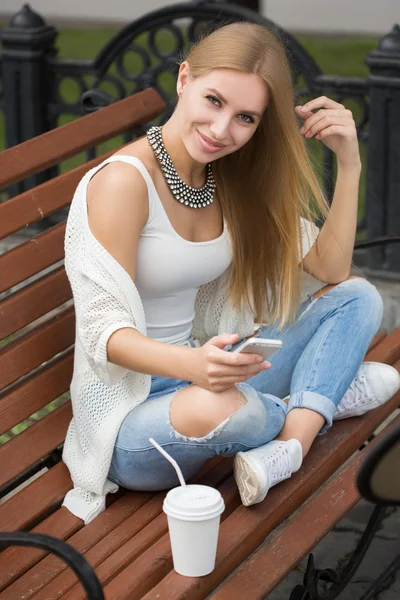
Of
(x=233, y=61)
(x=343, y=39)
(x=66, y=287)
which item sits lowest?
(x=343, y=39)

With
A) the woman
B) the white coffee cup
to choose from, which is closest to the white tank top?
the woman

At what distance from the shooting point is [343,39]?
41.2 feet

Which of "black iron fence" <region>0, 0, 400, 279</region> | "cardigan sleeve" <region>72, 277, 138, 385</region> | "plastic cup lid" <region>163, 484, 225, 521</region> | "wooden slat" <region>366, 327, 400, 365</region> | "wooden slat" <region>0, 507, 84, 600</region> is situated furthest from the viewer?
"black iron fence" <region>0, 0, 400, 279</region>

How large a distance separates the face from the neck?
62 millimetres

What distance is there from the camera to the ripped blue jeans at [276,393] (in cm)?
264

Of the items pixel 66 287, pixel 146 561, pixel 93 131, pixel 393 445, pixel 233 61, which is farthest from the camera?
pixel 93 131

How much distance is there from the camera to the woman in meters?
2.60

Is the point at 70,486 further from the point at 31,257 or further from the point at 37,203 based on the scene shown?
the point at 37,203

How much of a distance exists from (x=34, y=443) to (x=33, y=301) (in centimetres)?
38

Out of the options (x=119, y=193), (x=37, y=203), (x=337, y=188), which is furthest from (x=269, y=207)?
(x=37, y=203)

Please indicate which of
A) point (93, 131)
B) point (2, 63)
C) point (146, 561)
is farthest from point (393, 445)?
point (2, 63)

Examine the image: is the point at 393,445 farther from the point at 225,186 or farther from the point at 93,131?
the point at 93,131

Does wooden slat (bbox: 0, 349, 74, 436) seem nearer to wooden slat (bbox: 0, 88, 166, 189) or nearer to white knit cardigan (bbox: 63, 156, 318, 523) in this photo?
white knit cardigan (bbox: 63, 156, 318, 523)

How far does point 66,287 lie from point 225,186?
52 cm
